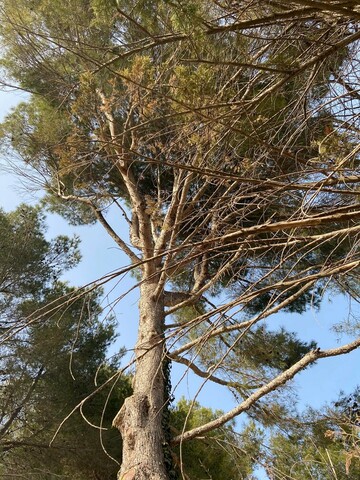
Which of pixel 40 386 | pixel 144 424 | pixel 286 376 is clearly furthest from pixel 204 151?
pixel 40 386

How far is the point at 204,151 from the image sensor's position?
129 inches

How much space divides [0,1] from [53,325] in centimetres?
378

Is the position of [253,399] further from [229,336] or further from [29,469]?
[29,469]

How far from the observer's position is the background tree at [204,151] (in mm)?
1902

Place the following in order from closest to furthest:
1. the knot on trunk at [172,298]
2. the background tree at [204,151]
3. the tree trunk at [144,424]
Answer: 1. the background tree at [204,151]
2. the tree trunk at [144,424]
3. the knot on trunk at [172,298]

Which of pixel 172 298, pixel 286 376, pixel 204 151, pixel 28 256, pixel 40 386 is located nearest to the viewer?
pixel 286 376

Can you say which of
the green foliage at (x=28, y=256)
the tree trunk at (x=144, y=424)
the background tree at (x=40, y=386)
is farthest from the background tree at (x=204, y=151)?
the background tree at (x=40, y=386)

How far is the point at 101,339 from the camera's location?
7.37 metres

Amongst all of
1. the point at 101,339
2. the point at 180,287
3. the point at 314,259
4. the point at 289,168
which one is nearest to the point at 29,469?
the point at 101,339

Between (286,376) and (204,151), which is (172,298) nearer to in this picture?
(204,151)

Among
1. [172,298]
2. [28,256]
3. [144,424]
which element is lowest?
[144,424]

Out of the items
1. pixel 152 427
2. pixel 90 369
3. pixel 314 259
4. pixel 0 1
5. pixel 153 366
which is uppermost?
pixel 0 1

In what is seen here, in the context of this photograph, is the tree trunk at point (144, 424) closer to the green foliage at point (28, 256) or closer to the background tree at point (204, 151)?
the background tree at point (204, 151)

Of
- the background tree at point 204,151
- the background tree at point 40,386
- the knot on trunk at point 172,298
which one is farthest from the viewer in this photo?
the background tree at point 40,386
